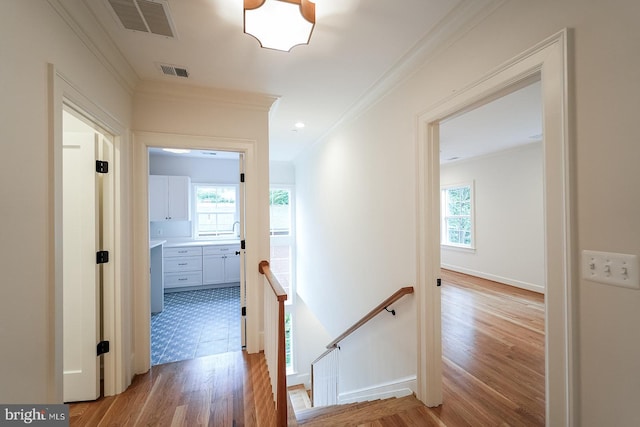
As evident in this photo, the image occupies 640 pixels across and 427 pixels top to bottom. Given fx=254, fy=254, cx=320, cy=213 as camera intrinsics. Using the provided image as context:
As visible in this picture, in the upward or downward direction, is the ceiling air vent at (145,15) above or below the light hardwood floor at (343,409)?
above

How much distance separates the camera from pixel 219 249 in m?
5.33

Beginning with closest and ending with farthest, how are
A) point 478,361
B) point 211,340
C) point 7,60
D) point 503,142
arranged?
1. point 7,60
2. point 478,361
3. point 211,340
4. point 503,142

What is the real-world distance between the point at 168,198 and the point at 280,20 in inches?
189

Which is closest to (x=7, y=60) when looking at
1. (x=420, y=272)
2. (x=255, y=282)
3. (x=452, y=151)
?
(x=255, y=282)

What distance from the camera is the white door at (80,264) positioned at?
1868 millimetres

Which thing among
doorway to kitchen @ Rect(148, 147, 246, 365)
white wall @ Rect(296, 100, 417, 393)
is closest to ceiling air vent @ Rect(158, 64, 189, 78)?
doorway to kitchen @ Rect(148, 147, 246, 365)

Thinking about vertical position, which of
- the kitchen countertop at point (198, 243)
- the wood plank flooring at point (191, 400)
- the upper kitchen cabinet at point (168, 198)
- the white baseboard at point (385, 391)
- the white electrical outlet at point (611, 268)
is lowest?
the white baseboard at point (385, 391)

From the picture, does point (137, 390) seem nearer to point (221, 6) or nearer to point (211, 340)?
point (211, 340)

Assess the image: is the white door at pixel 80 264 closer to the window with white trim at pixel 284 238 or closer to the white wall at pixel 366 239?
the white wall at pixel 366 239

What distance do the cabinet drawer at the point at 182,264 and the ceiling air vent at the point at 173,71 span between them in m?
3.82

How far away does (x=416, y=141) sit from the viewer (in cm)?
198

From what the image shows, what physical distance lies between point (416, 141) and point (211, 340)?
3.07 meters

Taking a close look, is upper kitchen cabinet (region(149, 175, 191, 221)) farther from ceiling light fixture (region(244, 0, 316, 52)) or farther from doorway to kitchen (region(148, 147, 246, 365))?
ceiling light fixture (region(244, 0, 316, 52))

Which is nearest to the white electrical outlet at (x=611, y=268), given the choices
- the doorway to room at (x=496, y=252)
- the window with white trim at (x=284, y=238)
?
the doorway to room at (x=496, y=252)
